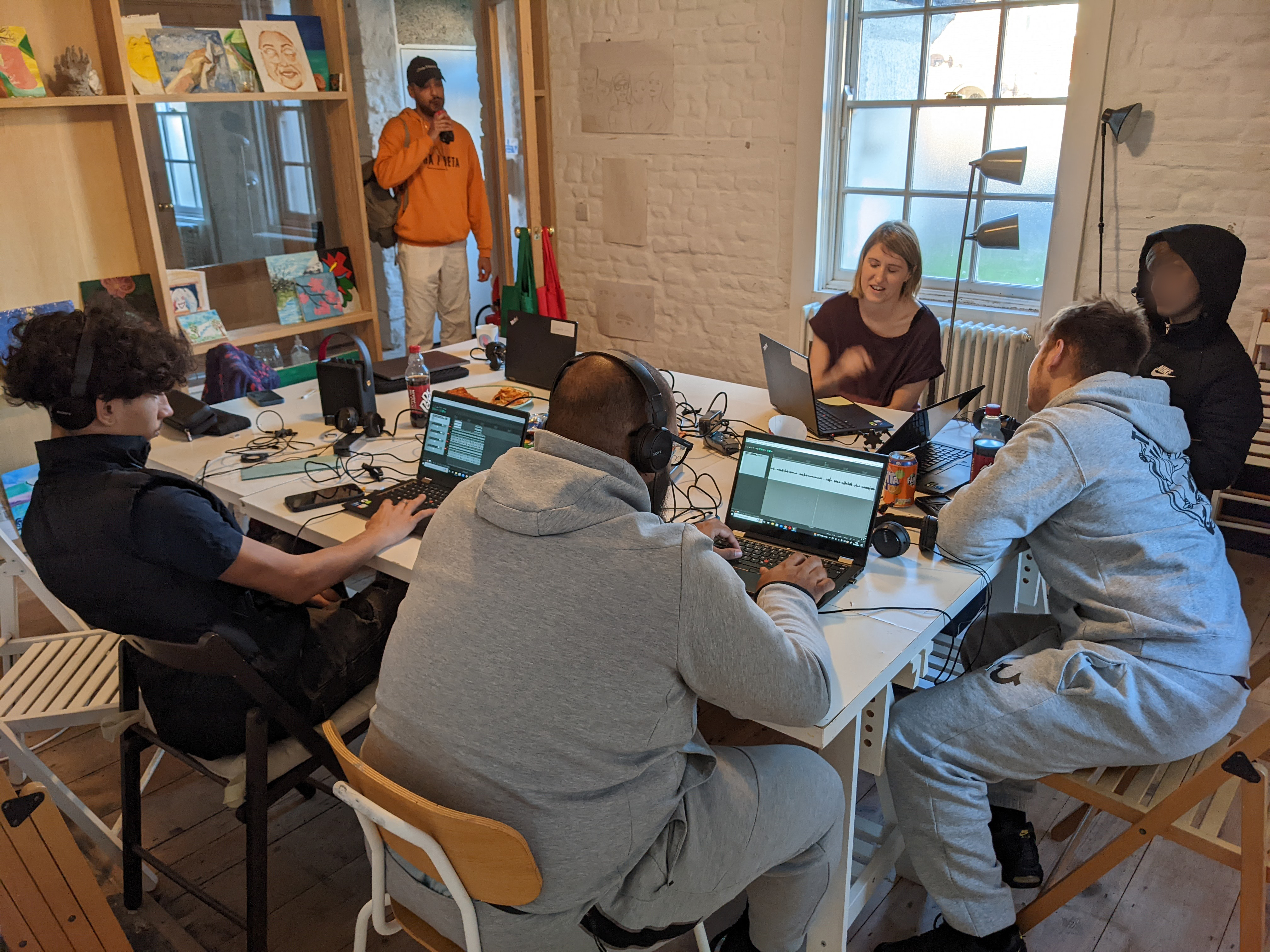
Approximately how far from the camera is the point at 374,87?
495cm

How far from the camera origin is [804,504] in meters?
1.95

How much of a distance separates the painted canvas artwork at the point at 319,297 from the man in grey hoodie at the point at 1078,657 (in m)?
3.50

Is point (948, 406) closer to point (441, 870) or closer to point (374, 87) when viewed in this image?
point (441, 870)

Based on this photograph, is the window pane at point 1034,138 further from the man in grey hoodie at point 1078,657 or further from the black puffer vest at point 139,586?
the black puffer vest at point 139,586

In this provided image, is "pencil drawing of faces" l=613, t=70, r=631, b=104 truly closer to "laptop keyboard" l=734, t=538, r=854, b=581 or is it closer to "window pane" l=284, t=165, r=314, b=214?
"window pane" l=284, t=165, r=314, b=214

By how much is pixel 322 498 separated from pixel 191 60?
2.62 metres

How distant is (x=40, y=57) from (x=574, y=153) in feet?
8.42

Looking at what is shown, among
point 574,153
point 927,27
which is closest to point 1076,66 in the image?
point 927,27

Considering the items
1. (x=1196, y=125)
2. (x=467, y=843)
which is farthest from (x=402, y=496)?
(x=1196, y=125)

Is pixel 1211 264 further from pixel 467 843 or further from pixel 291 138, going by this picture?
pixel 291 138

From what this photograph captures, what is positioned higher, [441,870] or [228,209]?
[228,209]

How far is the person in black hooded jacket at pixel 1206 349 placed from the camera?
2479 millimetres

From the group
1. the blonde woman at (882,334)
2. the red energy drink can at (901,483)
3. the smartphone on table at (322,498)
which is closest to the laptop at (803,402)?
the blonde woman at (882,334)

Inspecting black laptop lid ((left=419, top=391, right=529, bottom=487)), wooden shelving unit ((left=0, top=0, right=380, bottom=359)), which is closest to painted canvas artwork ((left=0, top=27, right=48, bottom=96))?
wooden shelving unit ((left=0, top=0, right=380, bottom=359))
